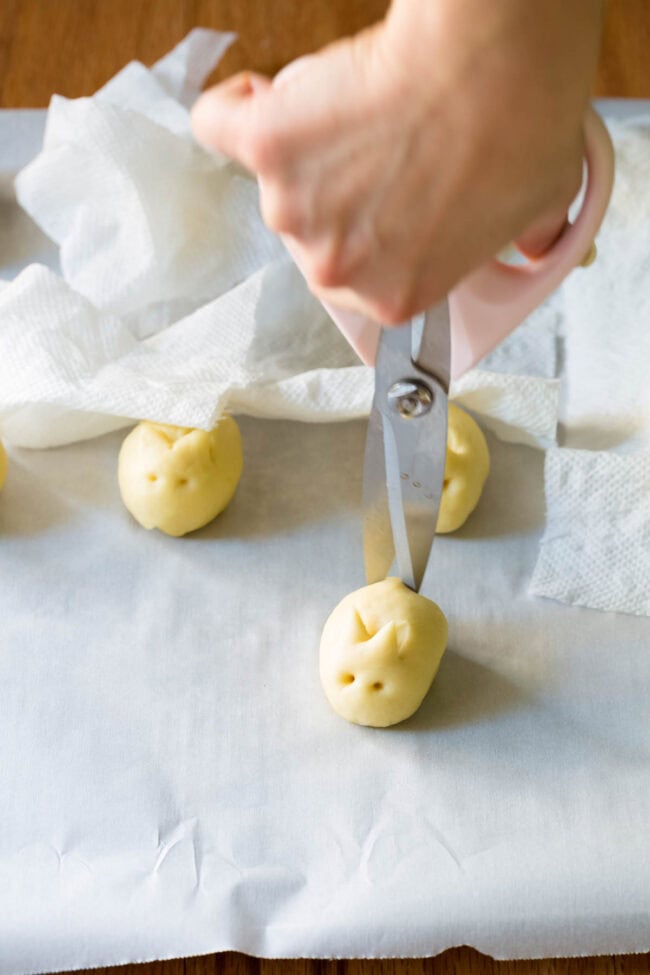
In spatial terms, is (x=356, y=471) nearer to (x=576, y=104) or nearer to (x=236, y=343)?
(x=236, y=343)

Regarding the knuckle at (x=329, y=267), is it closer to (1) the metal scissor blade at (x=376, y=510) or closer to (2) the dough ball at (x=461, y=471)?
(1) the metal scissor blade at (x=376, y=510)

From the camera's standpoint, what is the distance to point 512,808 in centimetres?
69

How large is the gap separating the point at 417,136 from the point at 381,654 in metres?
0.41

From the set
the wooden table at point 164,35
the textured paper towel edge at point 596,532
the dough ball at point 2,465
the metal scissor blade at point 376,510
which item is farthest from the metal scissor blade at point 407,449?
the wooden table at point 164,35

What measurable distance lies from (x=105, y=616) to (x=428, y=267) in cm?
47

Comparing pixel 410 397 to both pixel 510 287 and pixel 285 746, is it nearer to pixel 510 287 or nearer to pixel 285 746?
pixel 510 287

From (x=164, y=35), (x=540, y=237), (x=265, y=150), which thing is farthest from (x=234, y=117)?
(x=164, y=35)

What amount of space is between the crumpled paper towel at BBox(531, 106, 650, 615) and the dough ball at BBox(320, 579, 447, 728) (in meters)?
0.12

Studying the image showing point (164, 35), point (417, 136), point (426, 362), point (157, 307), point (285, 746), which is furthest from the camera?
point (164, 35)

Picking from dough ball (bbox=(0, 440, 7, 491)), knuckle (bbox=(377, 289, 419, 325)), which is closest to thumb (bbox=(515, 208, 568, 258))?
knuckle (bbox=(377, 289, 419, 325))

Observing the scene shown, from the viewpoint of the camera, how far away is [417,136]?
1.15ft

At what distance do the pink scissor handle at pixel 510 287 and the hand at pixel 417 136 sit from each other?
0.11 metres

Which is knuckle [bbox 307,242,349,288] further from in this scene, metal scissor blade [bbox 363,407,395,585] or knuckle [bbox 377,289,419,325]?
metal scissor blade [bbox 363,407,395,585]

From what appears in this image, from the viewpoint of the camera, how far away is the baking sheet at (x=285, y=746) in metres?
0.64
